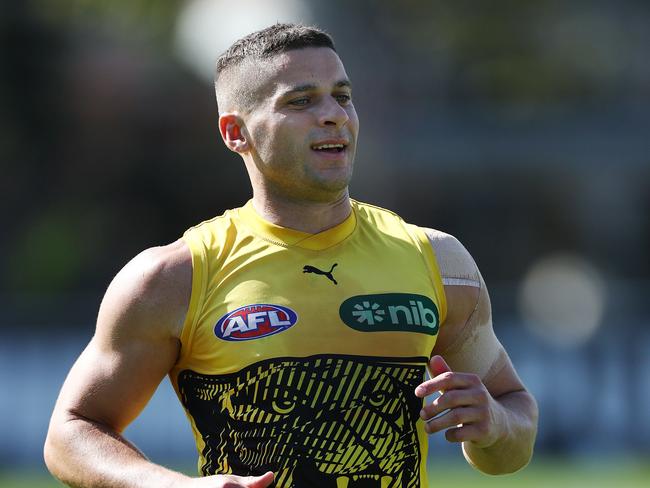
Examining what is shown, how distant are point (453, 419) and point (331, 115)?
1.08 m

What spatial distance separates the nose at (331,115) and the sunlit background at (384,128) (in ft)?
53.5

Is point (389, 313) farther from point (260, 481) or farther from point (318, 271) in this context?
point (260, 481)

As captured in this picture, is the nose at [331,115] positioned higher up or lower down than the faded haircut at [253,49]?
lower down

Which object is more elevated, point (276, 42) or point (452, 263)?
point (276, 42)

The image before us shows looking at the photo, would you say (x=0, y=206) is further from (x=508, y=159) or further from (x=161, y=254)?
(x=161, y=254)

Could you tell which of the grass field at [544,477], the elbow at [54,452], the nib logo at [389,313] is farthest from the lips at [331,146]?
the grass field at [544,477]

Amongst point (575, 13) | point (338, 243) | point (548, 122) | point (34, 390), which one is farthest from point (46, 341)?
point (575, 13)

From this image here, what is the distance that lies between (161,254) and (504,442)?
1.31 meters

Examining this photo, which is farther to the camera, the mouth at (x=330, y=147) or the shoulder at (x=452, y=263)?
the shoulder at (x=452, y=263)

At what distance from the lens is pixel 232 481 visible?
13.2 feet

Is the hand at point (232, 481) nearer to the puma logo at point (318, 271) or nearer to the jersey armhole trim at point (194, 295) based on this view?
the jersey armhole trim at point (194, 295)

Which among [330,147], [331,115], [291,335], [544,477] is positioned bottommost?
[544,477]

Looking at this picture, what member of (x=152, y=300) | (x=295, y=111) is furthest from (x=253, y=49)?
(x=152, y=300)

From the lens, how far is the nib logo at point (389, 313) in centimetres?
446
